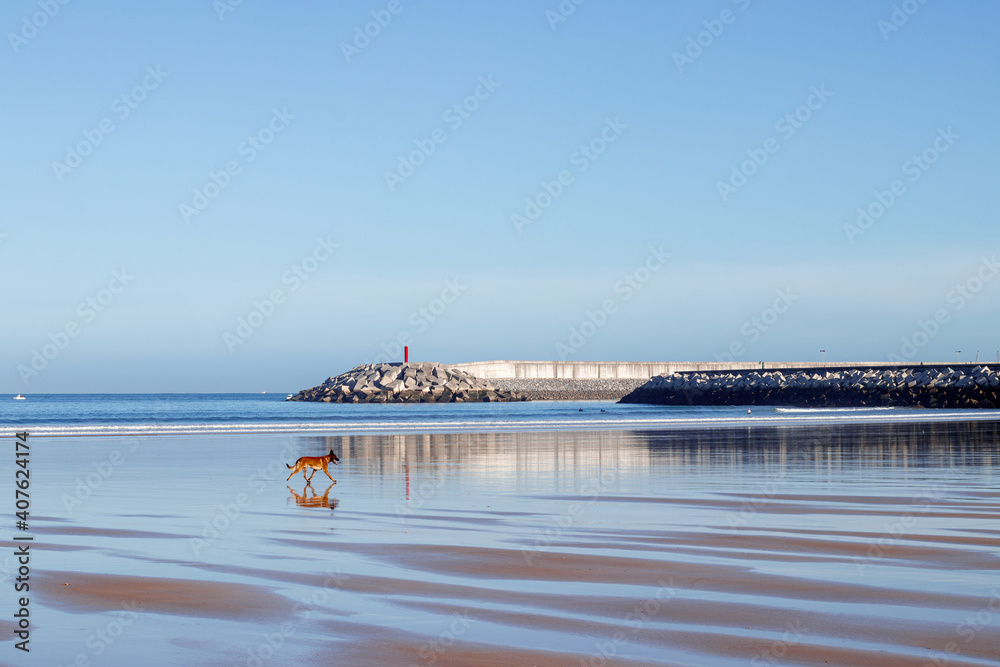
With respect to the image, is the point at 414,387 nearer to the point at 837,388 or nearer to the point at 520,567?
the point at 837,388

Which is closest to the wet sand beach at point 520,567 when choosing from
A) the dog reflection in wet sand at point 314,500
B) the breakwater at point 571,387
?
the dog reflection in wet sand at point 314,500

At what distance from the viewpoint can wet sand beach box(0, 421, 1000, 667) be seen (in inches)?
209

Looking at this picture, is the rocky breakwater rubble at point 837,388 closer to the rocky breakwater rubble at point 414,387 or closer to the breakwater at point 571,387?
the rocky breakwater rubble at point 414,387

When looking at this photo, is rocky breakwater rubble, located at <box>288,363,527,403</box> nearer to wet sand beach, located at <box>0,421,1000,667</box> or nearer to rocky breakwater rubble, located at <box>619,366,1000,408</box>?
rocky breakwater rubble, located at <box>619,366,1000,408</box>

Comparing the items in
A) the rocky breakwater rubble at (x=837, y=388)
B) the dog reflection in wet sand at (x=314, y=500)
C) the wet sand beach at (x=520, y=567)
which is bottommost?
the wet sand beach at (x=520, y=567)

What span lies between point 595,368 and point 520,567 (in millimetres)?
95974

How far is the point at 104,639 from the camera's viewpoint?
5508 millimetres

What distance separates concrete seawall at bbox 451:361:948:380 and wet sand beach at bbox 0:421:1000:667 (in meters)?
85.0

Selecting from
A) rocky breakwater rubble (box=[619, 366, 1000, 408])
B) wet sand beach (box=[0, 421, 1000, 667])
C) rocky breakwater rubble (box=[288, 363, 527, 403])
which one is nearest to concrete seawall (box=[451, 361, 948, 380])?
rocky breakwater rubble (box=[288, 363, 527, 403])

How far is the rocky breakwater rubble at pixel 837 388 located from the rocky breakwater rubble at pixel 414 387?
47.5 ft

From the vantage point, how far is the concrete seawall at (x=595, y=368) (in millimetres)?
100812

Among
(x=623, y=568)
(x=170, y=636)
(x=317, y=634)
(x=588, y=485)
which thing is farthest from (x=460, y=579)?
(x=588, y=485)

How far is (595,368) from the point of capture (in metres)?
103

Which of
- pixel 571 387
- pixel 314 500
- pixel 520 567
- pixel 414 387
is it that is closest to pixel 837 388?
pixel 414 387
